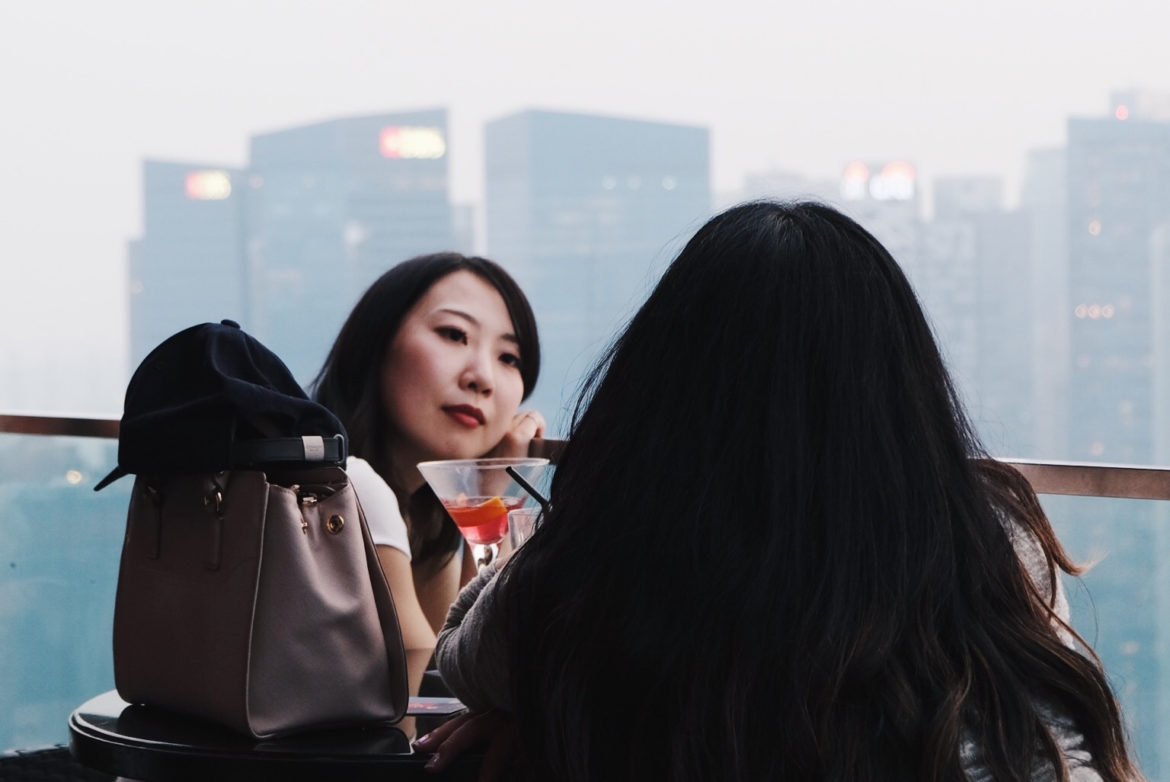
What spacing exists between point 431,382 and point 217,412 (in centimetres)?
92

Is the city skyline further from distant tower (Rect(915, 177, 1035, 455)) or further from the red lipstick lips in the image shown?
the red lipstick lips

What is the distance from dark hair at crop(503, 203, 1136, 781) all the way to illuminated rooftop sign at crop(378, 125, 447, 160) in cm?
1219

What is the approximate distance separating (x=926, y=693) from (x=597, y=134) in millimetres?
18767

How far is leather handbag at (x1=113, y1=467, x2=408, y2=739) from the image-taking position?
111 cm

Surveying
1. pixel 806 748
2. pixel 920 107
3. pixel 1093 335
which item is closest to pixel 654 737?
pixel 806 748

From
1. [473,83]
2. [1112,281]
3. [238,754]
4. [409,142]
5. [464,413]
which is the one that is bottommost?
[238,754]

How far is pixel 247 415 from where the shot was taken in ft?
3.71

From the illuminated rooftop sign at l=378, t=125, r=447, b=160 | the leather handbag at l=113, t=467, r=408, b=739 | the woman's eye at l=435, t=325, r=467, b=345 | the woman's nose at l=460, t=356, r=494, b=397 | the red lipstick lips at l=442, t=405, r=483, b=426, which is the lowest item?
the leather handbag at l=113, t=467, r=408, b=739

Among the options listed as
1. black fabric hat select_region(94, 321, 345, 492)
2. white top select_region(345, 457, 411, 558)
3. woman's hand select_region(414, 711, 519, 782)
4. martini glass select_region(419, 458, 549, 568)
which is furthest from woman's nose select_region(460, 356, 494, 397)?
woman's hand select_region(414, 711, 519, 782)

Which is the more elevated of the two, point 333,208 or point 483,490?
point 333,208

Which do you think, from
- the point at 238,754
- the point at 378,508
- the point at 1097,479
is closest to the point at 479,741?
the point at 238,754

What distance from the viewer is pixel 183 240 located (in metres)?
16.0

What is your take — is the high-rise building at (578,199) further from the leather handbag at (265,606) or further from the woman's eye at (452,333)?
the leather handbag at (265,606)

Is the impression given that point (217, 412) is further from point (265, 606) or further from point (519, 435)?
point (519, 435)
